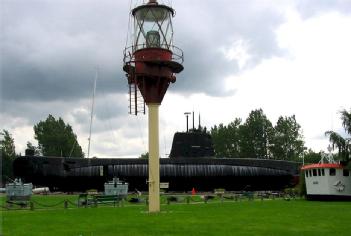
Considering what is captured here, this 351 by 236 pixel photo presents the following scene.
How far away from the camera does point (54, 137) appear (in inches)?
4294

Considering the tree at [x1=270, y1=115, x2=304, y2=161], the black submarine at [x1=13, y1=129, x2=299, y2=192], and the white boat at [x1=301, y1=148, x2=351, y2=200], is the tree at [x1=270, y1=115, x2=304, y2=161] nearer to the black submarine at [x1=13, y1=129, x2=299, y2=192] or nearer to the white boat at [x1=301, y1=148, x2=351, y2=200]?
the black submarine at [x1=13, y1=129, x2=299, y2=192]

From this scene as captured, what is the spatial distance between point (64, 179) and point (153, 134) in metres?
29.0

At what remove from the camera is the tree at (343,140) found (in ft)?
129

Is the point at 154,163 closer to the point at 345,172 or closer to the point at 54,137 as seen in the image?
the point at 345,172

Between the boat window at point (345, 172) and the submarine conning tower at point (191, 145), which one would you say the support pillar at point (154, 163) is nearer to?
the boat window at point (345, 172)

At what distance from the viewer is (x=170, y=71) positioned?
26.9 m

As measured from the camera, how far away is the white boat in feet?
125

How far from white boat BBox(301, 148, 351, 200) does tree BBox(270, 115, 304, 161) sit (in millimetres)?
65406

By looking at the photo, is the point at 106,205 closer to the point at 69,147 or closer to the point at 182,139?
the point at 182,139

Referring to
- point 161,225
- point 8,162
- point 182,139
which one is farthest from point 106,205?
point 8,162

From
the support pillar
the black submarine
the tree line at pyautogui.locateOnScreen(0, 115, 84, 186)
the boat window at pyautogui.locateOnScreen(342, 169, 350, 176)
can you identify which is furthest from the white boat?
the tree line at pyautogui.locateOnScreen(0, 115, 84, 186)

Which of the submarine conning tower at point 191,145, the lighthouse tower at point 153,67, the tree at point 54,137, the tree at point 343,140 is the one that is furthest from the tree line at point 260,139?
the lighthouse tower at point 153,67

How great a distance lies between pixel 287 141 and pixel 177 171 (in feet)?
185

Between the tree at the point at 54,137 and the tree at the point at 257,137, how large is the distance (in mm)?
39188
